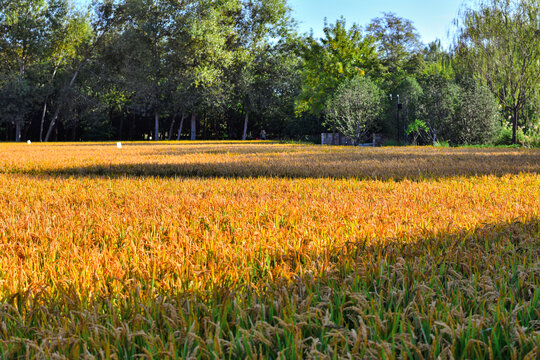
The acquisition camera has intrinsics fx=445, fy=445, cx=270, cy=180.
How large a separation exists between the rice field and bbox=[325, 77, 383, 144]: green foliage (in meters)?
18.7

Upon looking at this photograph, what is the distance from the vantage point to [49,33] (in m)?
38.7

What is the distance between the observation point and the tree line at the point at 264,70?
2111 centimetres

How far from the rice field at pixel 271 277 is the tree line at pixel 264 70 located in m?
18.7

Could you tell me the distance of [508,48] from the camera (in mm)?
20594

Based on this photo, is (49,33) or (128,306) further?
(49,33)

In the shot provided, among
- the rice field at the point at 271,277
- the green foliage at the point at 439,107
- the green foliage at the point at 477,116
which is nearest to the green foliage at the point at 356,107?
the green foliage at the point at 439,107

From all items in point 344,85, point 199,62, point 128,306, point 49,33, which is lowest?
point 128,306

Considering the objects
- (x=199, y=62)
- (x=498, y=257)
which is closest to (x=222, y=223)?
(x=498, y=257)

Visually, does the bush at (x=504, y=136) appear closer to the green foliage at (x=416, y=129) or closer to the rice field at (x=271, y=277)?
the green foliage at (x=416, y=129)

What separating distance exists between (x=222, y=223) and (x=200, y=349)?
1859mm

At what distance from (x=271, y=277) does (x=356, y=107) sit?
21538 mm

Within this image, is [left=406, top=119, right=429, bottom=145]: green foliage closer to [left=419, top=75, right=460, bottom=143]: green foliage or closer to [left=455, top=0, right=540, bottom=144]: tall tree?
[left=419, top=75, right=460, bottom=143]: green foliage

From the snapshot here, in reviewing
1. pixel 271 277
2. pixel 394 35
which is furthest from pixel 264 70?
pixel 271 277

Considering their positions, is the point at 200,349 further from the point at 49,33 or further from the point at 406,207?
the point at 49,33
